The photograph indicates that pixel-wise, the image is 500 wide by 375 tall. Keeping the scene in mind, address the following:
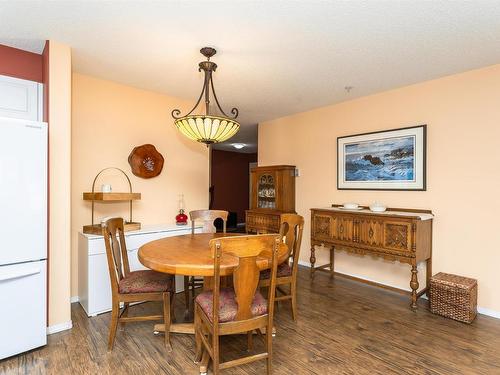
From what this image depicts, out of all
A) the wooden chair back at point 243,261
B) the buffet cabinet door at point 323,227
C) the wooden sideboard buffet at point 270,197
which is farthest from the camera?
the wooden sideboard buffet at point 270,197

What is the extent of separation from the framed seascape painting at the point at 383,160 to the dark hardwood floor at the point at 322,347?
144cm

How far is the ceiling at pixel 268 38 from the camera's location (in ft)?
6.42

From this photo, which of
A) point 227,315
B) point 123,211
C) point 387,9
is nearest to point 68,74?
point 123,211

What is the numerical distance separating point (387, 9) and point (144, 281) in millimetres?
2626

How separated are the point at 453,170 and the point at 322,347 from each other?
2268mm

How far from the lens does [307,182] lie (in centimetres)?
454

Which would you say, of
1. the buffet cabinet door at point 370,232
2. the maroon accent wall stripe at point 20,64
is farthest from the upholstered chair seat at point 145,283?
the buffet cabinet door at point 370,232

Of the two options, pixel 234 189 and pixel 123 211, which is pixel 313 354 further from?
pixel 234 189

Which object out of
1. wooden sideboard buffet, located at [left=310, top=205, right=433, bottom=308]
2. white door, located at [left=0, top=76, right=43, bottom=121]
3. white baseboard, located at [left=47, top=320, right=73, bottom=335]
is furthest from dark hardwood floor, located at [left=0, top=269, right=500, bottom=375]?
white door, located at [left=0, top=76, right=43, bottom=121]

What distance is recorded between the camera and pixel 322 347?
7.29 feet

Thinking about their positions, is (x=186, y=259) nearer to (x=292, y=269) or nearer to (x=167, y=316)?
(x=167, y=316)

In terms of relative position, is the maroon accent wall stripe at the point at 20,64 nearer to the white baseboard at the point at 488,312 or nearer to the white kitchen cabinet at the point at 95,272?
the white kitchen cabinet at the point at 95,272

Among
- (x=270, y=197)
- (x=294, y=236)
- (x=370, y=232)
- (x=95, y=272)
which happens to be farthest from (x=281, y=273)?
(x=270, y=197)

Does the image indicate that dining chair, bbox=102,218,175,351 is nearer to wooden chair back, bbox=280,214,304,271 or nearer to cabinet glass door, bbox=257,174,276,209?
wooden chair back, bbox=280,214,304,271
